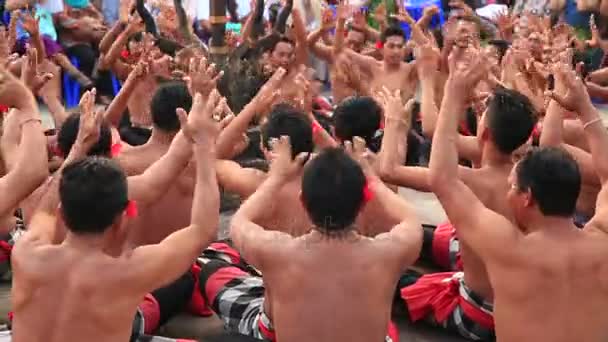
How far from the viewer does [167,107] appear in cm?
308

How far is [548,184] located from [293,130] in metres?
1.00

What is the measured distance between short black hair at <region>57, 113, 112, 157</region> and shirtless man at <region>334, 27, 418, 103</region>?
2850 mm

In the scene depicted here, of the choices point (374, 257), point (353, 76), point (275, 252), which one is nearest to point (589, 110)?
point (374, 257)

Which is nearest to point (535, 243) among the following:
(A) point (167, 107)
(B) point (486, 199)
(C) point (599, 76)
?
(B) point (486, 199)

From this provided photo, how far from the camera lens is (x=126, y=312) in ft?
6.42

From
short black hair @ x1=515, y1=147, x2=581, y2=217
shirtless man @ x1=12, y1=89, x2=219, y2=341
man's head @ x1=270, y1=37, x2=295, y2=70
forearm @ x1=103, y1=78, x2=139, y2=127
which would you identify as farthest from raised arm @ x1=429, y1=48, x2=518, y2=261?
man's head @ x1=270, y1=37, x2=295, y2=70

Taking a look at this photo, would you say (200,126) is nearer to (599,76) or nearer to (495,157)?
(495,157)

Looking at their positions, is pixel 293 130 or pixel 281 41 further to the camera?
pixel 281 41

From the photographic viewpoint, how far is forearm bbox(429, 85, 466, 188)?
2.19 m

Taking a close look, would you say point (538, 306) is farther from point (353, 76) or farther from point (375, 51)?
point (375, 51)

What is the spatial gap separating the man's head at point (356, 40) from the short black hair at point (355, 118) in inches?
119

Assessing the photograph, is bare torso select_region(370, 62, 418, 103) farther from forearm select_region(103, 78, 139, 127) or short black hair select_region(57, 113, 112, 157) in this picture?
short black hair select_region(57, 113, 112, 157)

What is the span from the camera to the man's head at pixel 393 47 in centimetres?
545

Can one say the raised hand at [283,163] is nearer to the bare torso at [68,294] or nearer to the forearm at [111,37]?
the bare torso at [68,294]
